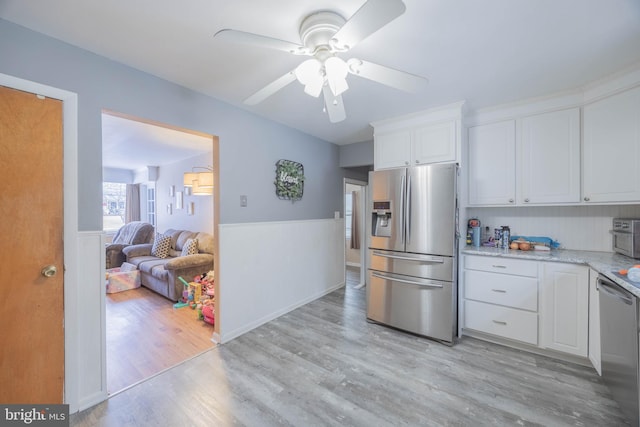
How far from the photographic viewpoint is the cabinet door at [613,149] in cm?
197

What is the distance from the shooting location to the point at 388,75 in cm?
135

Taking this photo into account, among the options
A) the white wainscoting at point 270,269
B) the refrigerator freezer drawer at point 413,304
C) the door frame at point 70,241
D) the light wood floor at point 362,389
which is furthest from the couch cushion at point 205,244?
the refrigerator freezer drawer at point 413,304

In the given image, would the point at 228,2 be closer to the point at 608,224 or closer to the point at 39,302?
the point at 39,302

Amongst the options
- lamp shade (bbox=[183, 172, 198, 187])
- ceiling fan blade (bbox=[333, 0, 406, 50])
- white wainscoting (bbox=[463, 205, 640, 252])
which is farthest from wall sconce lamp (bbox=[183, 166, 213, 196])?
white wainscoting (bbox=[463, 205, 640, 252])

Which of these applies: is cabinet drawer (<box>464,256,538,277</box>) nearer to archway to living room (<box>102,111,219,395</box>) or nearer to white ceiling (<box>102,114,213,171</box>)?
archway to living room (<box>102,111,219,395</box>)

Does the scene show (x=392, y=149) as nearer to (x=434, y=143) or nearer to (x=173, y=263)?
(x=434, y=143)

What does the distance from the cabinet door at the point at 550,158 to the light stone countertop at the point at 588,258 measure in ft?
1.69

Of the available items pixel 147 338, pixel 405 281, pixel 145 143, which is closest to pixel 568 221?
pixel 405 281

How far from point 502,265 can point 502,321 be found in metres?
0.53

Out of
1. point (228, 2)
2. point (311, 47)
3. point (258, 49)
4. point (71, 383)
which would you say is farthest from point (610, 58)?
point (71, 383)

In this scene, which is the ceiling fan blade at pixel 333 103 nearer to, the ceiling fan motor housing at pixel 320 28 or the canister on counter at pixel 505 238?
the ceiling fan motor housing at pixel 320 28

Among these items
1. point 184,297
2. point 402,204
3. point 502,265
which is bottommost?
point 184,297

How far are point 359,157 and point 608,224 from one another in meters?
2.79

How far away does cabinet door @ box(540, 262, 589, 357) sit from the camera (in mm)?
2031
